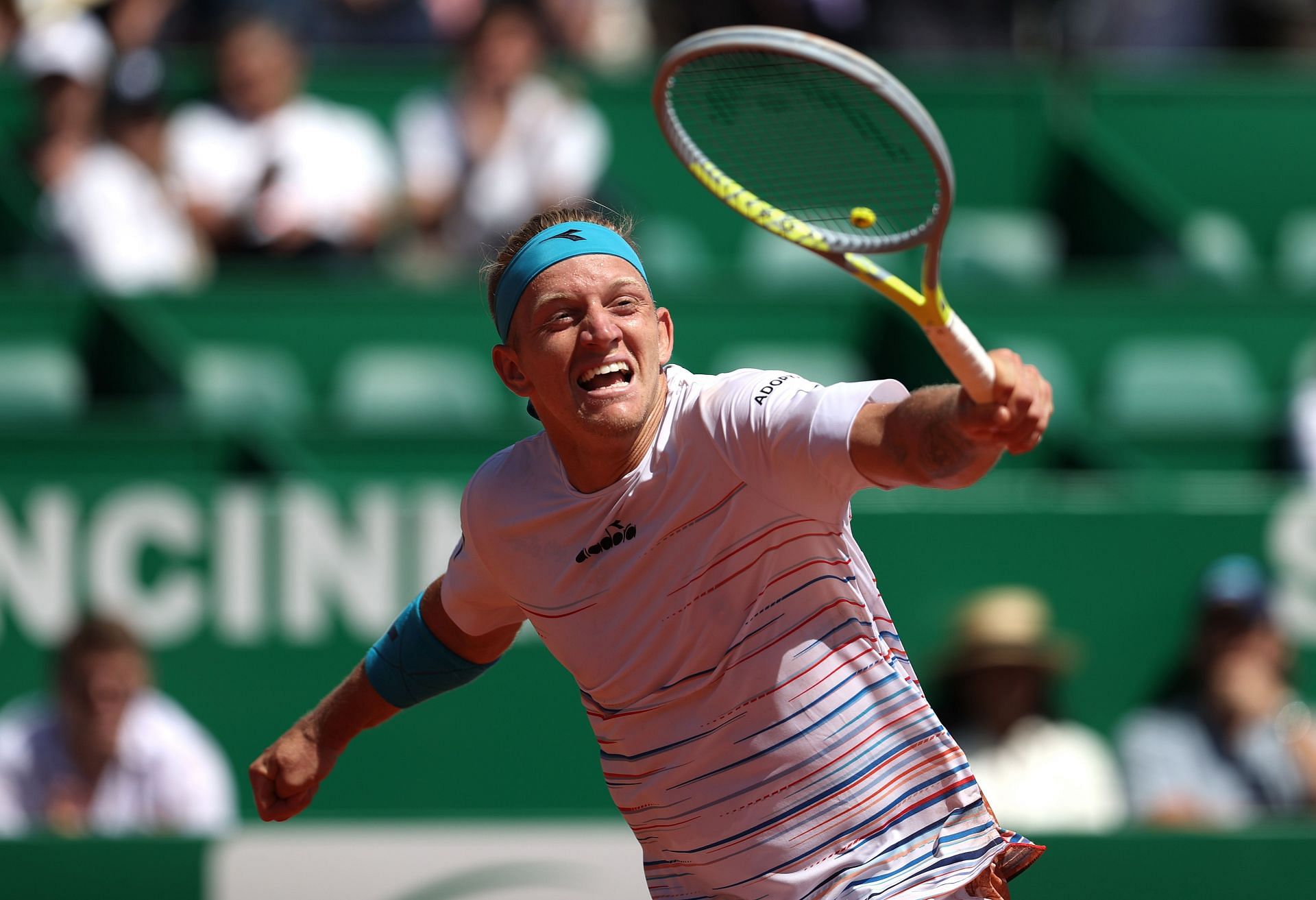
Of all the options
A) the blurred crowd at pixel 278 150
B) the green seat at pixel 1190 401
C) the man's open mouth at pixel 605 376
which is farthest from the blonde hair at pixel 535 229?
the blurred crowd at pixel 278 150

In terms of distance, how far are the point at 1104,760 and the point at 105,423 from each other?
3515 mm

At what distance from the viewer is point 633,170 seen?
841 cm

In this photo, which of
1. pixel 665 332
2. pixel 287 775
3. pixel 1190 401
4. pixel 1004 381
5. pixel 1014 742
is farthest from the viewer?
pixel 1190 401

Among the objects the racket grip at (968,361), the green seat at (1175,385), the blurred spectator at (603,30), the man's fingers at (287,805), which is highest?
the blurred spectator at (603,30)

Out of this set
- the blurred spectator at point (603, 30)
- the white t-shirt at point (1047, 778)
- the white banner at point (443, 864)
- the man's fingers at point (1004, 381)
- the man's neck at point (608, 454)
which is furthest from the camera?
the blurred spectator at point (603, 30)

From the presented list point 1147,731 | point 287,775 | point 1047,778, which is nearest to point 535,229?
point 287,775

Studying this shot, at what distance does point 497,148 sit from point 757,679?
16.8 ft

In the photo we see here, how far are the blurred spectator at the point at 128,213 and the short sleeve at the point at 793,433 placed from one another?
16.4ft

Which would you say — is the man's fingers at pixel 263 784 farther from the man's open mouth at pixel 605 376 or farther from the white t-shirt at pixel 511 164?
the white t-shirt at pixel 511 164

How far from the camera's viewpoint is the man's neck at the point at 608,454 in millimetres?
2787

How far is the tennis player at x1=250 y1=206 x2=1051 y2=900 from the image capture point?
2713 mm

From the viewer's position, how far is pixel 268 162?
24.3 ft

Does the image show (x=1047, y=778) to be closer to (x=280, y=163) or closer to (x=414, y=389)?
(x=414, y=389)

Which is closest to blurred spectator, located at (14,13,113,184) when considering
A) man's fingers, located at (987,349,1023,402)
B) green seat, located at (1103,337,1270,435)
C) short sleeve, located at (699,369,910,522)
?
green seat, located at (1103,337,1270,435)
